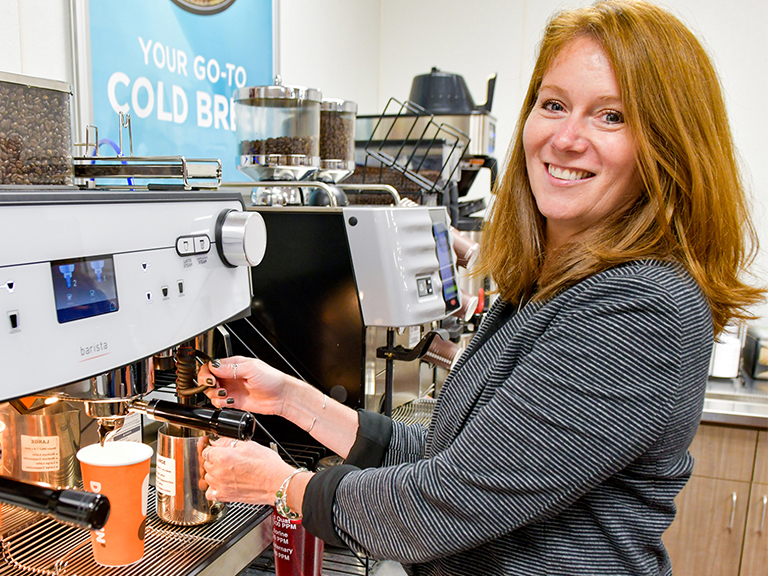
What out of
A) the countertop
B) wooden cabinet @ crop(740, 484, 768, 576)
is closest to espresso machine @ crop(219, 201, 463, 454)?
the countertop

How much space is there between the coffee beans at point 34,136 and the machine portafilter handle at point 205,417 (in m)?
0.28

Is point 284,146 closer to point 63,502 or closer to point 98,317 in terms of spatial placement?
point 98,317

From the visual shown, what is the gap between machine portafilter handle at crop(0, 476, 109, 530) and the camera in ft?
1.54

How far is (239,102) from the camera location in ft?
4.50

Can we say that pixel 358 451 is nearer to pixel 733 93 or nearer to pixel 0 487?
pixel 0 487

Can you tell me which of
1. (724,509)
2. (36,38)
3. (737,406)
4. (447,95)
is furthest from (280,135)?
(724,509)

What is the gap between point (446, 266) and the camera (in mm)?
1158

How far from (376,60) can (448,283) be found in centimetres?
185

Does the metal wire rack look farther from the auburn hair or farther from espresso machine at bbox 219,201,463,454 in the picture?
the auburn hair

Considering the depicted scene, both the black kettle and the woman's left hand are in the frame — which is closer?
the woman's left hand

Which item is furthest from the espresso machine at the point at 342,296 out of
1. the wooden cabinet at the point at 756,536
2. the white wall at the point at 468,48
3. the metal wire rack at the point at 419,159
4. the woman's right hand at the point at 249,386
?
the wooden cabinet at the point at 756,536

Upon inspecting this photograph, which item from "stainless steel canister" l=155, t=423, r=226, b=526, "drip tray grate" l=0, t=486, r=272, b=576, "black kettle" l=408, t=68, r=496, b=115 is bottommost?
"drip tray grate" l=0, t=486, r=272, b=576

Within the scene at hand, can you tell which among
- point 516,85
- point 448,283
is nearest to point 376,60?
point 516,85

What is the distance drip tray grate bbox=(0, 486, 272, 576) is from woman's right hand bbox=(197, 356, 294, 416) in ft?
0.54
